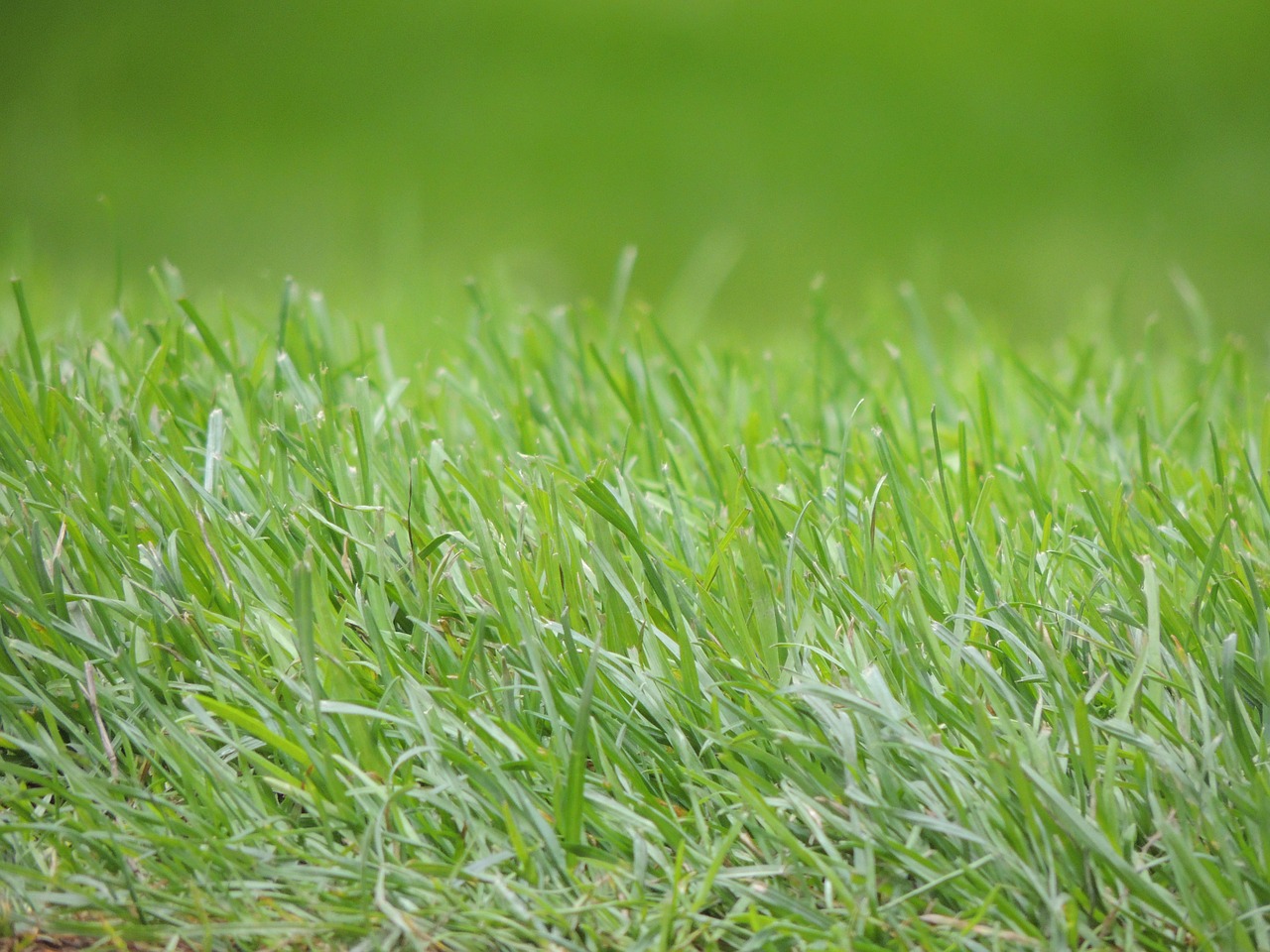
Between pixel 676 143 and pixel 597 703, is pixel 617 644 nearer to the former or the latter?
pixel 597 703

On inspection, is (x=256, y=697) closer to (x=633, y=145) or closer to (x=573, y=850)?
(x=573, y=850)

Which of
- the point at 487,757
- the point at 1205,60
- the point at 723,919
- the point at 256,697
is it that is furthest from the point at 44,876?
the point at 1205,60

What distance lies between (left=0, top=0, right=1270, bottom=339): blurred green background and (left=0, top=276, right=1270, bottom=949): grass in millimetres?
2605

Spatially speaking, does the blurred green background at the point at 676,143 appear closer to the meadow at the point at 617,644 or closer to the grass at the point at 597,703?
the meadow at the point at 617,644

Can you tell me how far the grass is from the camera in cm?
83

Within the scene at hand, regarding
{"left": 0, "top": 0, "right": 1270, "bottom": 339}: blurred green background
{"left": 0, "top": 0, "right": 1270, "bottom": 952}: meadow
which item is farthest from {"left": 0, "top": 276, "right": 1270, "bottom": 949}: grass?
{"left": 0, "top": 0, "right": 1270, "bottom": 339}: blurred green background

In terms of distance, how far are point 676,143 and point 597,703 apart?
14.0 feet

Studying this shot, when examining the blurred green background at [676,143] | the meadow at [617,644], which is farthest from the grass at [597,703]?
the blurred green background at [676,143]

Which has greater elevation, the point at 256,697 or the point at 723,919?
the point at 256,697

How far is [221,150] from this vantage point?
4684 mm

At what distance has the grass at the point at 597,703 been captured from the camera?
83cm

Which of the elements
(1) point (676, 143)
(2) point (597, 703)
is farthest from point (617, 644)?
(1) point (676, 143)

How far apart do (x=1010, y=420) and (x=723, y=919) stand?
1.18 meters

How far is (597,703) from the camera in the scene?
98 centimetres
